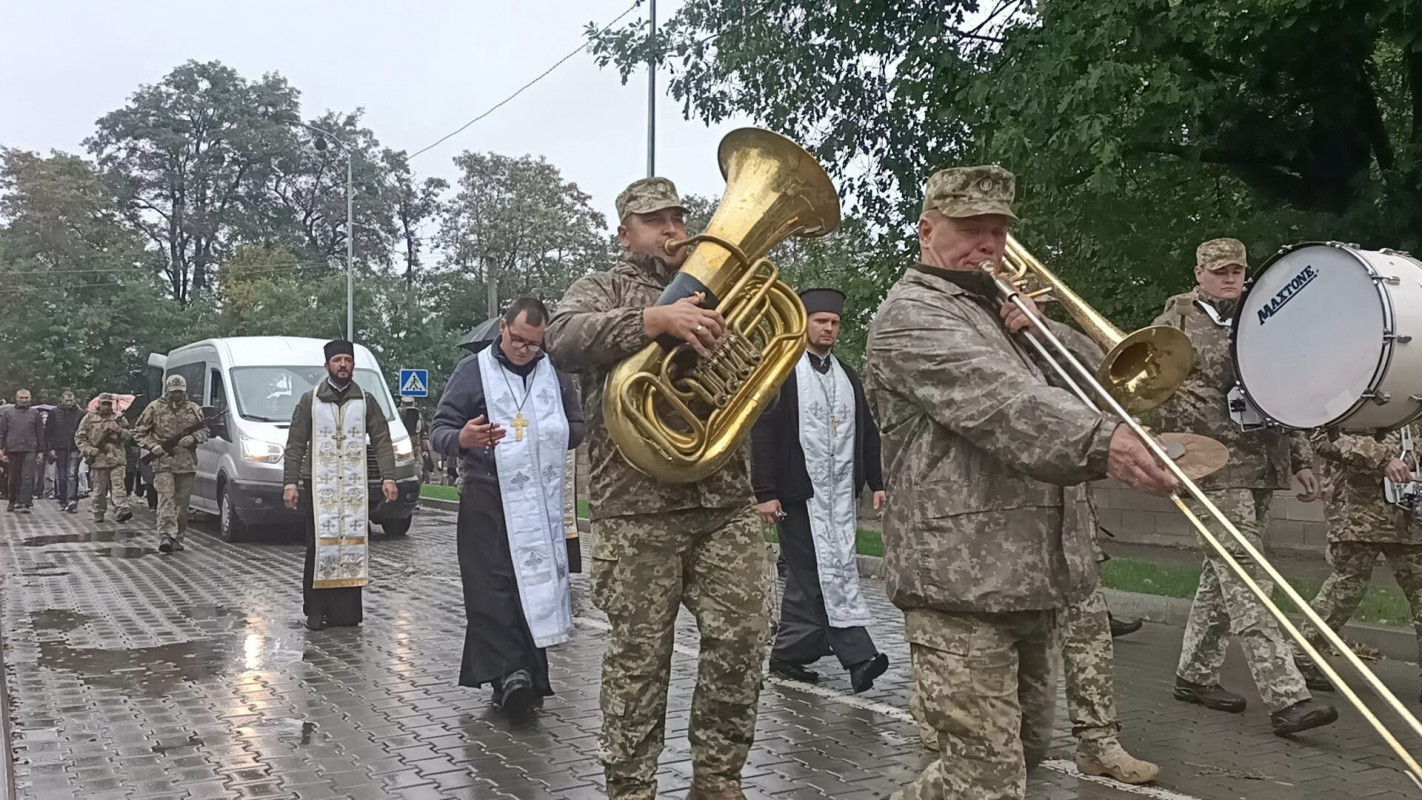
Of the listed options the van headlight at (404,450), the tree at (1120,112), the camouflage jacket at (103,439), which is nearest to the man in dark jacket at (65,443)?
the camouflage jacket at (103,439)

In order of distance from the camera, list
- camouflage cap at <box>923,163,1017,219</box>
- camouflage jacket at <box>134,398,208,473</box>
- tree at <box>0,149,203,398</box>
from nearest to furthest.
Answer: camouflage cap at <box>923,163,1017,219</box> < camouflage jacket at <box>134,398,208,473</box> < tree at <box>0,149,203,398</box>

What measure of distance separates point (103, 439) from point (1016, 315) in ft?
60.0

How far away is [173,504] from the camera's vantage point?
14.8 meters

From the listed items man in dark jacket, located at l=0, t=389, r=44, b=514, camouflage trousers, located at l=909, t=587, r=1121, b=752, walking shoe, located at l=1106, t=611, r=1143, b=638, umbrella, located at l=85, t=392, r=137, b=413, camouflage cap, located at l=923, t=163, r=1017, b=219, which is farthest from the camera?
man in dark jacket, located at l=0, t=389, r=44, b=514

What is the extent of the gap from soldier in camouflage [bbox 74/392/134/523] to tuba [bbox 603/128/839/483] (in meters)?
16.7

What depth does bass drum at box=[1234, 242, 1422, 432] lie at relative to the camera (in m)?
4.68

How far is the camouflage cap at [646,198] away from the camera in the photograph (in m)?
4.60

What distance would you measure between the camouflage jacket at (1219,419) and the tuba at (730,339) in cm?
226

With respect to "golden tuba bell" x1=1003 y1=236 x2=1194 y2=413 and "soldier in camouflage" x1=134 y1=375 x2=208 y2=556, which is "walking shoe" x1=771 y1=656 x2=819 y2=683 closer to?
"golden tuba bell" x1=1003 y1=236 x2=1194 y2=413

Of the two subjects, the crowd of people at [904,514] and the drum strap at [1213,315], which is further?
the drum strap at [1213,315]

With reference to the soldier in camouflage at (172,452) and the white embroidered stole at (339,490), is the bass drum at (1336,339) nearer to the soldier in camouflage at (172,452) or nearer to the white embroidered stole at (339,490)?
the white embroidered stole at (339,490)

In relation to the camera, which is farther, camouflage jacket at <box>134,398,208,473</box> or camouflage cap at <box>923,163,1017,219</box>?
camouflage jacket at <box>134,398,208,473</box>

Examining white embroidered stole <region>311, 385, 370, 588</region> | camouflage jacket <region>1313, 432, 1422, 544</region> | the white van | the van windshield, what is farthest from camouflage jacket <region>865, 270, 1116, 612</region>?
the van windshield

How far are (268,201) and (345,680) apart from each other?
63.1m
